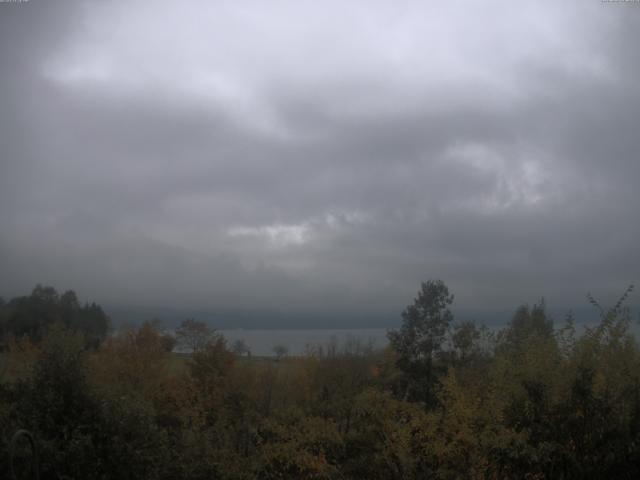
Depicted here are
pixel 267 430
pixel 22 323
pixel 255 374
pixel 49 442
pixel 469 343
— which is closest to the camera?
pixel 49 442

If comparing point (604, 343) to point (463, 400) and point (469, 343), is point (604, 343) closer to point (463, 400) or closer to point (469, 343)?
point (463, 400)

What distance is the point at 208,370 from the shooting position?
142 ft

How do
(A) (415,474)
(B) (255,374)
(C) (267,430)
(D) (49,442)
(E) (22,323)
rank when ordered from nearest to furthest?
(D) (49,442) < (A) (415,474) < (C) (267,430) < (B) (255,374) < (E) (22,323)

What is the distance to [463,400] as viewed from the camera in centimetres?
1723

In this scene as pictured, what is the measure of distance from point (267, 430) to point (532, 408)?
11.0 metres

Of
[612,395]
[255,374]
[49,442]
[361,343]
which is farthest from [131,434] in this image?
[361,343]

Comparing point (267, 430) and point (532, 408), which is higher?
point (532, 408)

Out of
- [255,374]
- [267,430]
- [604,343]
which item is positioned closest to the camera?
[604,343]

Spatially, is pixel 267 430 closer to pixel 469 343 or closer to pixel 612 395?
pixel 612 395

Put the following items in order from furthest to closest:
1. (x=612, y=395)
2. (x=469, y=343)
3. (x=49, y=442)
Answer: (x=469, y=343)
(x=612, y=395)
(x=49, y=442)

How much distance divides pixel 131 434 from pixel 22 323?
2007 inches

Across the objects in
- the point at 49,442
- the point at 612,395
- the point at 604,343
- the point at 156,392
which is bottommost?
the point at 156,392

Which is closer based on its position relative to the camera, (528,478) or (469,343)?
(528,478)

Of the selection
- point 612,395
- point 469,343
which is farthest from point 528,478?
point 469,343
